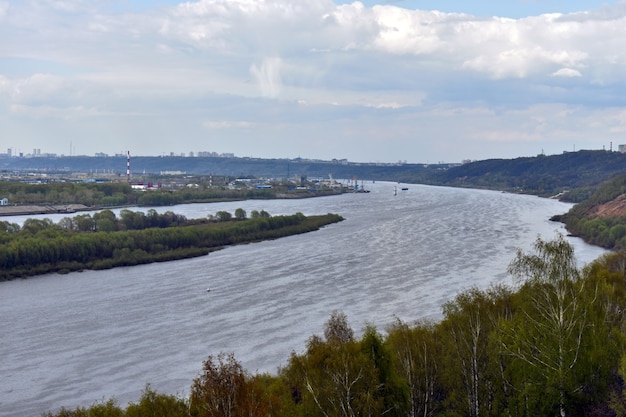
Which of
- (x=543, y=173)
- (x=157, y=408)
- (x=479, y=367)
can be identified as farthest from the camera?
(x=543, y=173)

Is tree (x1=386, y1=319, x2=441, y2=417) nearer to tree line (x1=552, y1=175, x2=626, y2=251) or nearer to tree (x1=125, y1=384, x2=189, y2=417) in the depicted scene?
tree (x1=125, y1=384, x2=189, y2=417)

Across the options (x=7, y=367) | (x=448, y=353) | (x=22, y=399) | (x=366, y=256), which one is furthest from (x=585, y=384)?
(x=366, y=256)

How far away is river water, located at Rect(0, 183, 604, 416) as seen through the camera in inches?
322

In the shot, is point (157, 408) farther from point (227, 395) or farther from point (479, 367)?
point (479, 367)

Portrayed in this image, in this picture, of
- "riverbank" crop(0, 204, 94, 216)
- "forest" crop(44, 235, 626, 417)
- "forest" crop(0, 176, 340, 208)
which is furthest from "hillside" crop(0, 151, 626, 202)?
"forest" crop(44, 235, 626, 417)

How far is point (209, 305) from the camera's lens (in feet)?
38.7

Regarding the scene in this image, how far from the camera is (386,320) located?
10.2m

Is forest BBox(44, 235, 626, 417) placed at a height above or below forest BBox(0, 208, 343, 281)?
above

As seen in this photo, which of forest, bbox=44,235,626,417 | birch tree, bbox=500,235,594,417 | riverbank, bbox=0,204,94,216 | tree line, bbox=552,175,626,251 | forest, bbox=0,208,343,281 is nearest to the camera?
forest, bbox=44,235,626,417

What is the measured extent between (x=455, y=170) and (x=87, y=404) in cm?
6728

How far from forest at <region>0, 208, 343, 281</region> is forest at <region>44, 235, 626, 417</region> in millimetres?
11183

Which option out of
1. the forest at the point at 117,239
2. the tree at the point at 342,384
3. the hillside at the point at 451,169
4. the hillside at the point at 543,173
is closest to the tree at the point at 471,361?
the tree at the point at 342,384

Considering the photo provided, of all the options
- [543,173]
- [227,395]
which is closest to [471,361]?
[227,395]

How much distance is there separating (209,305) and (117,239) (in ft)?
22.9
